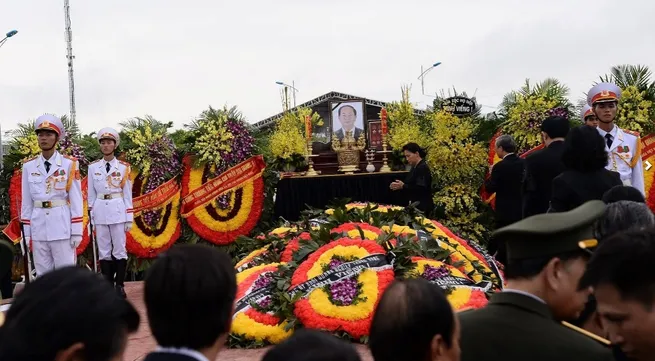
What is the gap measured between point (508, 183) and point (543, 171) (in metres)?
2.45

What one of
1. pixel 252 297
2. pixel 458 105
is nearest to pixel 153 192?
pixel 458 105

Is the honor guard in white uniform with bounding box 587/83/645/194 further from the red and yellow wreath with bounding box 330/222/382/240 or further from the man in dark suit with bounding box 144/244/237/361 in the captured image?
the man in dark suit with bounding box 144/244/237/361

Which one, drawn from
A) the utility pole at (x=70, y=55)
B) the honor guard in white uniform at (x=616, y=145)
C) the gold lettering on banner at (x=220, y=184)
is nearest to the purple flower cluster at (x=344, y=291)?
the honor guard in white uniform at (x=616, y=145)

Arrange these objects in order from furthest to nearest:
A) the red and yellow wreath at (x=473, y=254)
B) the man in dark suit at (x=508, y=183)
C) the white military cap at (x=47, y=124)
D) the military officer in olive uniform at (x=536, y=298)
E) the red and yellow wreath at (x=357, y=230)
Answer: the man in dark suit at (x=508, y=183) < the white military cap at (x=47, y=124) < the red and yellow wreath at (x=473, y=254) < the red and yellow wreath at (x=357, y=230) < the military officer in olive uniform at (x=536, y=298)

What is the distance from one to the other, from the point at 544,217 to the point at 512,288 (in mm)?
225

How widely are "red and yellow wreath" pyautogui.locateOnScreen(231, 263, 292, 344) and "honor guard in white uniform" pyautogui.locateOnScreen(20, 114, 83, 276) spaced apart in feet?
7.61

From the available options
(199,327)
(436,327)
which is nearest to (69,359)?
(199,327)

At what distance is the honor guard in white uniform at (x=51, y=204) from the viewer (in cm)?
721

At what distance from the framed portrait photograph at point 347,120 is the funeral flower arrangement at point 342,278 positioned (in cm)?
575

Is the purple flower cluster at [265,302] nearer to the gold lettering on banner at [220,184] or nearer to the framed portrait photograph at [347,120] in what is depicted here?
the gold lettering on banner at [220,184]

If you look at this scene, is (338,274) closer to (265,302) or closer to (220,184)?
(265,302)

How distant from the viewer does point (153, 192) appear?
1020 centimetres

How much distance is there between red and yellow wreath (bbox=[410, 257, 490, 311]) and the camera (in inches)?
207

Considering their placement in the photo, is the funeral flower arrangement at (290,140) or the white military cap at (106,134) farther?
the funeral flower arrangement at (290,140)
